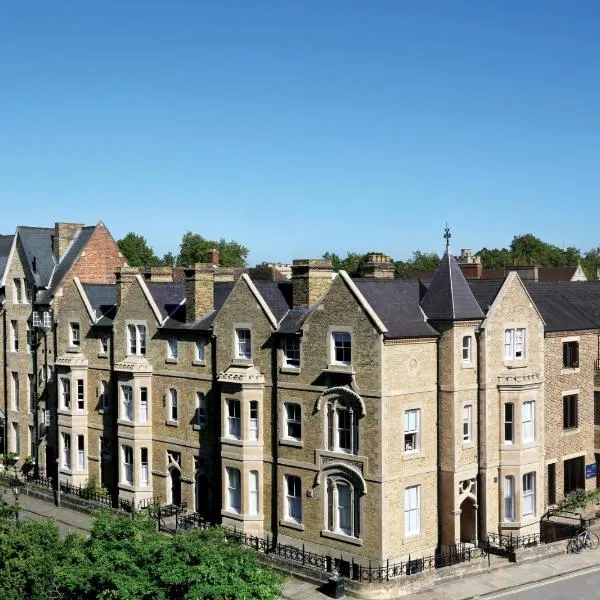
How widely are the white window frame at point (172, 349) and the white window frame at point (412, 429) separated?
579 inches

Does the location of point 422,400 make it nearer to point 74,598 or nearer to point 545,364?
point 545,364

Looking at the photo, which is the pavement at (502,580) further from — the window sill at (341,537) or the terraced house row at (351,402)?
the window sill at (341,537)

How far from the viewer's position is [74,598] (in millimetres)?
27562

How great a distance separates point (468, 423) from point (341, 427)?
605 cm

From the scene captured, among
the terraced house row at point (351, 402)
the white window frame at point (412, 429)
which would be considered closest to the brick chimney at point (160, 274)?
the terraced house row at point (351, 402)

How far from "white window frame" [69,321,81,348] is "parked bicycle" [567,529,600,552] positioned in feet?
102

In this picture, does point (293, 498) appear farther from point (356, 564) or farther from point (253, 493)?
point (356, 564)

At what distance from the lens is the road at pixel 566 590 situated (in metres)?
33.3

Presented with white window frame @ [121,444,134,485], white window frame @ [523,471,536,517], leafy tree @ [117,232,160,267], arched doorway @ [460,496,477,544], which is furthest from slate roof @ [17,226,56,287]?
leafy tree @ [117,232,160,267]

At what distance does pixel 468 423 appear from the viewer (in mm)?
38594

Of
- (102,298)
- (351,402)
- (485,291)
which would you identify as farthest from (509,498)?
(102,298)

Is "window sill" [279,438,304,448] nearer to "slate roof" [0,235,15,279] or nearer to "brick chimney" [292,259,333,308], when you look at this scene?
"brick chimney" [292,259,333,308]

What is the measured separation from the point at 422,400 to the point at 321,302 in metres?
6.32

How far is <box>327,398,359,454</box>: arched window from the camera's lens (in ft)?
121
